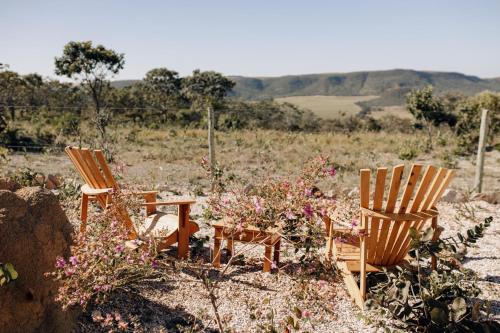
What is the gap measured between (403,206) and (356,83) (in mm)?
126603

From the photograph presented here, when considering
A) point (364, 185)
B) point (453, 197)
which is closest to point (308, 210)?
point (364, 185)

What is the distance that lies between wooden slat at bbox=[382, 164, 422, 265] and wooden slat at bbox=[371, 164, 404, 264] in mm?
45

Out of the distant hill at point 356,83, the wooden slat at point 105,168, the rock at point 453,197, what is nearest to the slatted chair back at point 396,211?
the wooden slat at point 105,168

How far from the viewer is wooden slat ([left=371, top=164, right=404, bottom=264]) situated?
3.11 metres

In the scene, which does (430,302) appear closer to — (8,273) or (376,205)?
(376,205)

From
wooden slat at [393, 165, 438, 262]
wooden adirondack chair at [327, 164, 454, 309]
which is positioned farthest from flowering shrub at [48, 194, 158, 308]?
wooden slat at [393, 165, 438, 262]

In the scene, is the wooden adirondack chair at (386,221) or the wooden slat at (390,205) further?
the wooden adirondack chair at (386,221)

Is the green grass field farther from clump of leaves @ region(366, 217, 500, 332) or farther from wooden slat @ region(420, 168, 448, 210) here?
clump of leaves @ region(366, 217, 500, 332)

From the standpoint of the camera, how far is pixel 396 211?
358 cm

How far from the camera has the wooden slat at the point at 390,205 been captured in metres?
3.11

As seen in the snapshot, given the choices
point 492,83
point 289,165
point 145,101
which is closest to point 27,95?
point 145,101

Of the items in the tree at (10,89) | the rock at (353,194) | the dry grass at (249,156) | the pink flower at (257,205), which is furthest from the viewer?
the tree at (10,89)

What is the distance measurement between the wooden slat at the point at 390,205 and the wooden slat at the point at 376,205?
43mm

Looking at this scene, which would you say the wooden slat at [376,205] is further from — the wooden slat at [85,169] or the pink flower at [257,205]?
the wooden slat at [85,169]
